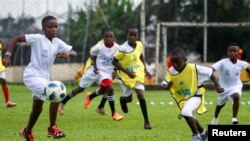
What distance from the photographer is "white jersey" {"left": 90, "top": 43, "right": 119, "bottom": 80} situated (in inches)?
572

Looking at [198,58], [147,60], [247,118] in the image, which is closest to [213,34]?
[198,58]

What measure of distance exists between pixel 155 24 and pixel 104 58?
1951cm

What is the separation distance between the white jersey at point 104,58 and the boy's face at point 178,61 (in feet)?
13.9

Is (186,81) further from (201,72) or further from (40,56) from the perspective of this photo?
(40,56)

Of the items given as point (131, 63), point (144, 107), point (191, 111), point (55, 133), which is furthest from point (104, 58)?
point (191, 111)

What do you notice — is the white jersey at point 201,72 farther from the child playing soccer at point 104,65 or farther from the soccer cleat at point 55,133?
the child playing soccer at point 104,65

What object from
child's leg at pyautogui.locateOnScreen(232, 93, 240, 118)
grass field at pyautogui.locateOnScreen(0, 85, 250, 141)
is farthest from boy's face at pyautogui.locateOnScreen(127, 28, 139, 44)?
child's leg at pyautogui.locateOnScreen(232, 93, 240, 118)

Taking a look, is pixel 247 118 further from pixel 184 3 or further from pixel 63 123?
pixel 184 3

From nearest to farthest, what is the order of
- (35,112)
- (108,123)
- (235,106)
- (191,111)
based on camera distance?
(191,111) → (35,112) → (235,106) → (108,123)

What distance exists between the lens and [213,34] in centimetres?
3516

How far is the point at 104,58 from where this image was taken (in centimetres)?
1471

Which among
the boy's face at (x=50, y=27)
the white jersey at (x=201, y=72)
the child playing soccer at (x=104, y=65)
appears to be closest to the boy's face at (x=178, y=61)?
the white jersey at (x=201, y=72)

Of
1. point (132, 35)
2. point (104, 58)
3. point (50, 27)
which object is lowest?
point (104, 58)

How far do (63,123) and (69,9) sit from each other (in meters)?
15.0
